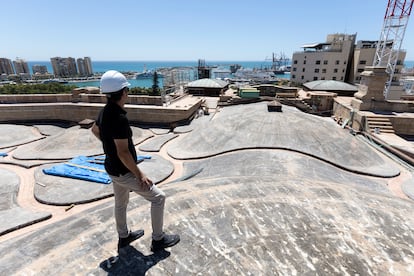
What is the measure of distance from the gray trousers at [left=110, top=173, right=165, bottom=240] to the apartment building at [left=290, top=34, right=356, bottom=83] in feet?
242

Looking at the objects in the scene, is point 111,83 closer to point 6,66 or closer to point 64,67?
point 64,67

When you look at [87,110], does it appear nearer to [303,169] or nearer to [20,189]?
[20,189]

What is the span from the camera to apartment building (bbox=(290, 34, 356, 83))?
207 feet

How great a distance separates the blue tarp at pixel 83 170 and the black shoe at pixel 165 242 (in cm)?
1015

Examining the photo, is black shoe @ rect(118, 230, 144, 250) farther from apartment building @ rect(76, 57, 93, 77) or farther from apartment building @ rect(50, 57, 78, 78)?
apartment building @ rect(76, 57, 93, 77)

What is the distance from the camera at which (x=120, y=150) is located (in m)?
3.74

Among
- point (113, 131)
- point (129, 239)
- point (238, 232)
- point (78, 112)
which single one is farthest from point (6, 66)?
point (238, 232)

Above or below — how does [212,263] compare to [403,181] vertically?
above

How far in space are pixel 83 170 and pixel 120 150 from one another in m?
13.5

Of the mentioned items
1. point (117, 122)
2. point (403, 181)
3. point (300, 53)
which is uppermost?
point (300, 53)

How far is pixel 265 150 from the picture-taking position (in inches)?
611

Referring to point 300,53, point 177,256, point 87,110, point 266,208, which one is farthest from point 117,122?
point 300,53

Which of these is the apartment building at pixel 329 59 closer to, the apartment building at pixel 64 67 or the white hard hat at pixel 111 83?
the white hard hat at pixel 111 83

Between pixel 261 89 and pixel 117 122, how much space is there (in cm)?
3850
